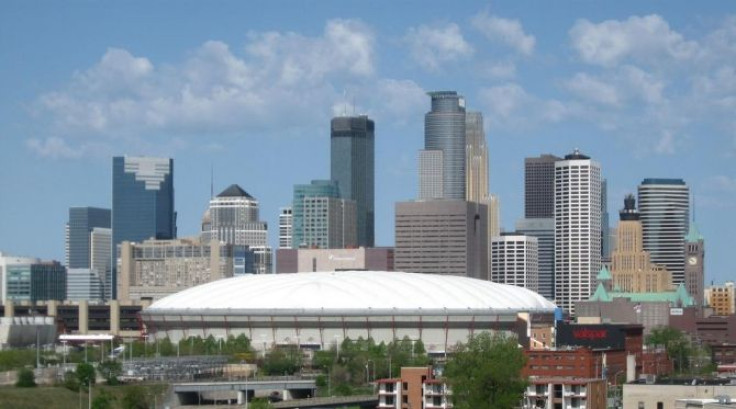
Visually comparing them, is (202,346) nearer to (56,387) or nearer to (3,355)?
(3,355)

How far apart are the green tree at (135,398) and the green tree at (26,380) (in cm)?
748

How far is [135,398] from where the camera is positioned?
427ft

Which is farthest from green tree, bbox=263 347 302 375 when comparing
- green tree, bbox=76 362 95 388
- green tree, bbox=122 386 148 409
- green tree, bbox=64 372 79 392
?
green tree, bbox=122 386 148 409

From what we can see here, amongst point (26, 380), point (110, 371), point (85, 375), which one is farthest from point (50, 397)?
point (110, 371)

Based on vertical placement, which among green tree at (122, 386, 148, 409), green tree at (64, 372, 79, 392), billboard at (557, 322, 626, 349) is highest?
billboard at (557, 322, 626, 349)

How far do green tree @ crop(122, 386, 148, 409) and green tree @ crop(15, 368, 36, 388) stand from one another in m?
7.48

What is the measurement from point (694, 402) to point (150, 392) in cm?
6142

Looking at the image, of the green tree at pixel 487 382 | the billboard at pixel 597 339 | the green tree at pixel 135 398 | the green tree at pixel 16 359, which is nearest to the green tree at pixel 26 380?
the green tree at pixel 135 398

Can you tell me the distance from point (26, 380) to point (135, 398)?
33.2 feet

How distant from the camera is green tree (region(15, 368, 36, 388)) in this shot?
134625 millimetres

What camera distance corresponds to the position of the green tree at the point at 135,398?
12788 cm

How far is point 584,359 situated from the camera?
6284 inches

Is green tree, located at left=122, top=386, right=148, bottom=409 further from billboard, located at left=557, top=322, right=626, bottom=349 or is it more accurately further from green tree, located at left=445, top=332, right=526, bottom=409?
billboard, located at left=557, top=322, right=626, bottom=349

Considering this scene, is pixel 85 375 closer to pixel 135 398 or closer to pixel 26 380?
pixel 26 380
